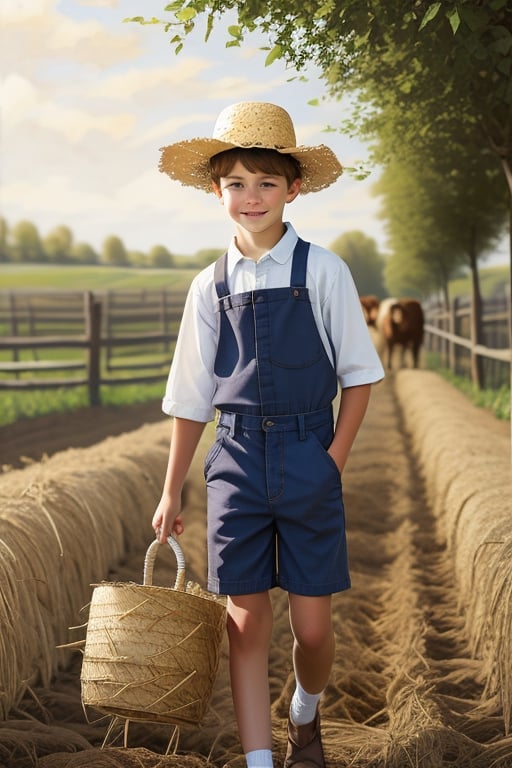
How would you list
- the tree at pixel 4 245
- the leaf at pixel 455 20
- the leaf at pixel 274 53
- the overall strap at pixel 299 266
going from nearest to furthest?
the overall strap at pixel 299 266
the leaf at pixel 455 20
the leaf at pixel 274 53
the tree at pixel 4 245

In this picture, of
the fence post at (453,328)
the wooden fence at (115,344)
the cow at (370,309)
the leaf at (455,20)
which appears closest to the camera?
the leaf at (455,20)

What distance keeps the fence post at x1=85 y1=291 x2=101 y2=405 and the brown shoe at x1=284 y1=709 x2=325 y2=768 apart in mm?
10121

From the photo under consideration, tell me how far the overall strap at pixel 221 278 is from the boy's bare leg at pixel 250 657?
76cm

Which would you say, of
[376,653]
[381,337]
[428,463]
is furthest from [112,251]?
[376,653]

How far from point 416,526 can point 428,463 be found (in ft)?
3.50

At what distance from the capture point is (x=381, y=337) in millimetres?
17953

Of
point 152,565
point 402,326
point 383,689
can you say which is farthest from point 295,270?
point 402,326

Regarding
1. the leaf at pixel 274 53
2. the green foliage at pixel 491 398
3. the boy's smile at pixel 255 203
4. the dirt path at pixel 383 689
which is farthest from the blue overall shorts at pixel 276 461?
the green foliage at pixel 491 398

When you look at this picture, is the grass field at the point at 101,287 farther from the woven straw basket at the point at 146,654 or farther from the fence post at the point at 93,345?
the woven straw basket at the point at 146,654

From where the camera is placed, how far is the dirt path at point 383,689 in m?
2.42

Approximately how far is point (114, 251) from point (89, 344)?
31162mm

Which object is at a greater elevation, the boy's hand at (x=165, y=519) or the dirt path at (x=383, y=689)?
the boy's hand at (x=165, y=519)

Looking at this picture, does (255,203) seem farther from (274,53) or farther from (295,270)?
(274,53)

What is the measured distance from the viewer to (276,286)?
235cm
